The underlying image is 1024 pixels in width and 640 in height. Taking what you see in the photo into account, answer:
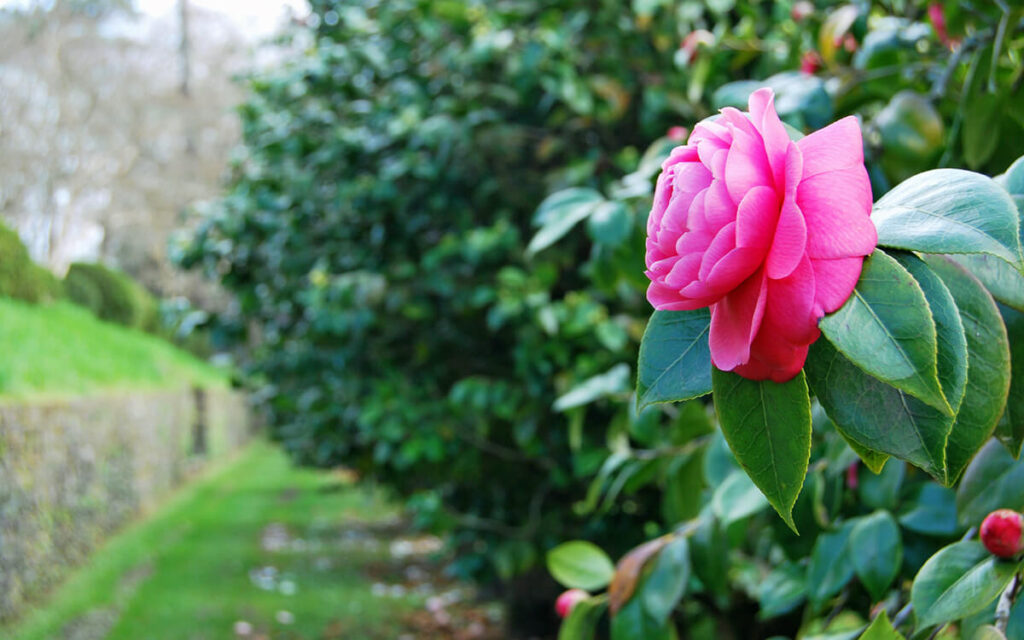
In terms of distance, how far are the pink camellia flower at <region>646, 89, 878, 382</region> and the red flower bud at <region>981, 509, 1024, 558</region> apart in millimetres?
229

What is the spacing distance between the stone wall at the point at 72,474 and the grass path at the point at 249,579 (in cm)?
22

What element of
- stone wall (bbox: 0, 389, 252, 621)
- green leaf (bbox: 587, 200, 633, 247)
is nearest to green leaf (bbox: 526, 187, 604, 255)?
green leaf (bbox: 587, 200, 633, 247)

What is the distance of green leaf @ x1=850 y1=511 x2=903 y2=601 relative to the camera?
79 cm

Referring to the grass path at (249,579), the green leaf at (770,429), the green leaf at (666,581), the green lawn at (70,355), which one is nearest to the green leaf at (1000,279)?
the green leaf at (770,429)

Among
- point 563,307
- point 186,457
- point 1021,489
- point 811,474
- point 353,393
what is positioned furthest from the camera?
point 186,457

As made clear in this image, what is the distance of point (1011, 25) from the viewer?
0.77 m

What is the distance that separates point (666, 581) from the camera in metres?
0.91

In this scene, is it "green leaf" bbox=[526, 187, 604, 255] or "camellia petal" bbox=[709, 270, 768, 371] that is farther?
"green leaf" bbox=[526, 187, 604, 255]

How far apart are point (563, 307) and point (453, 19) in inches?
35.9

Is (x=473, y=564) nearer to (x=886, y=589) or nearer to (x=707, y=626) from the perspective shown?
(x=707, y=626)

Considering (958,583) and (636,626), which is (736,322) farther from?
(636,626)

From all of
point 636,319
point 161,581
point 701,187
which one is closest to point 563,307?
point 636,319

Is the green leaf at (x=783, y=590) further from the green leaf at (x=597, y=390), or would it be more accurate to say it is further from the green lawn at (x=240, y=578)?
the green lawn at (x=240, y=578)

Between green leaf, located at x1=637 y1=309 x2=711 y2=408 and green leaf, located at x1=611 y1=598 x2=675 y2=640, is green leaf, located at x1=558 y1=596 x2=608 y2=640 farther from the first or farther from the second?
green leaf, located at x1=637 y1=309 x2=711 y2=408
